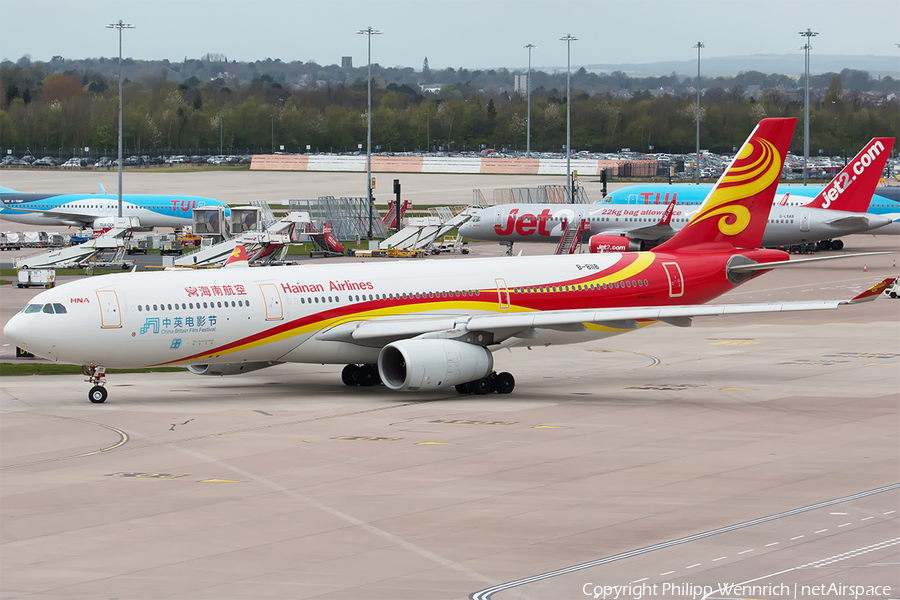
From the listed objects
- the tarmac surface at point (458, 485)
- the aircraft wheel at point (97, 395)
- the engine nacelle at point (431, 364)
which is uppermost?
the engine nacelle at point (431, 364)

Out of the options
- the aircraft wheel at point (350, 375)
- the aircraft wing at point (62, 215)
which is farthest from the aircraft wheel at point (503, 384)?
the aircraft wing at point (62, 215)

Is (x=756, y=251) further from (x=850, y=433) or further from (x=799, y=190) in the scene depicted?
(x=799, y=190)

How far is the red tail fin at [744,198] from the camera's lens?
39.7 m

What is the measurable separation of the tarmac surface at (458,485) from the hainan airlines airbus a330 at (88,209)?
222 feet

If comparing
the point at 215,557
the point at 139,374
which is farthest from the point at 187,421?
the point at 215,557

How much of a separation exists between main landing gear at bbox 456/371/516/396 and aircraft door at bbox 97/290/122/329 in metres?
10.1

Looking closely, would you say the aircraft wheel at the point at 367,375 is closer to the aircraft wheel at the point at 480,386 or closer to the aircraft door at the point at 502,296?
the aircraft wheel at the point at 480,386

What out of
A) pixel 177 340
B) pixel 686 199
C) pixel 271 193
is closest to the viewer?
pixel 177 340

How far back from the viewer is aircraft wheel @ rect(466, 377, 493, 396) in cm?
3416

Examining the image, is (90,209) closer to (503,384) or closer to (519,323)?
(503,384)

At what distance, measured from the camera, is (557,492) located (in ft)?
73.3

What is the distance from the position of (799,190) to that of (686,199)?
914 centimetres

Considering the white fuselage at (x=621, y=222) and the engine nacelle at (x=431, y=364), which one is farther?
the white fuselage at (x=621, y=222)

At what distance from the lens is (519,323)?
33.0 meters
